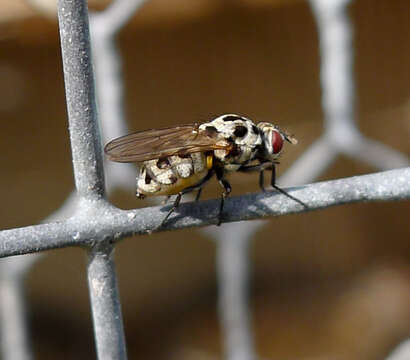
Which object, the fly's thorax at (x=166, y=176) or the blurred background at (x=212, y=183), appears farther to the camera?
the blurred background at (x=212, y=183)

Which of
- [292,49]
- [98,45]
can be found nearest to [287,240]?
[292,49]

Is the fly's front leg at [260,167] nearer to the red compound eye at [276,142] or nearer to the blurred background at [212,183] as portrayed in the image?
the red compound eye at [276,142]

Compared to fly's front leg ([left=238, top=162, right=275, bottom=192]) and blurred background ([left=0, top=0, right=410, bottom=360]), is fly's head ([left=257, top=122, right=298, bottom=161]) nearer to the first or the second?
fly's front leg ([left=238, top=162, right=275, bottom=192])

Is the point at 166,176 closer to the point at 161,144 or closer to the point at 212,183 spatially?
the point at 161,144

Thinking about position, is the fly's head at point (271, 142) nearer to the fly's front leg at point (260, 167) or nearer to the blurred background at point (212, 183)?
the fly's front leg at point (260, 167)

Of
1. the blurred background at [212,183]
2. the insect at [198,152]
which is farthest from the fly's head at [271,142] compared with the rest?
the blurred background at [212,183]

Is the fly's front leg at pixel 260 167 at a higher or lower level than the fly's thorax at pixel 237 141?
lower
